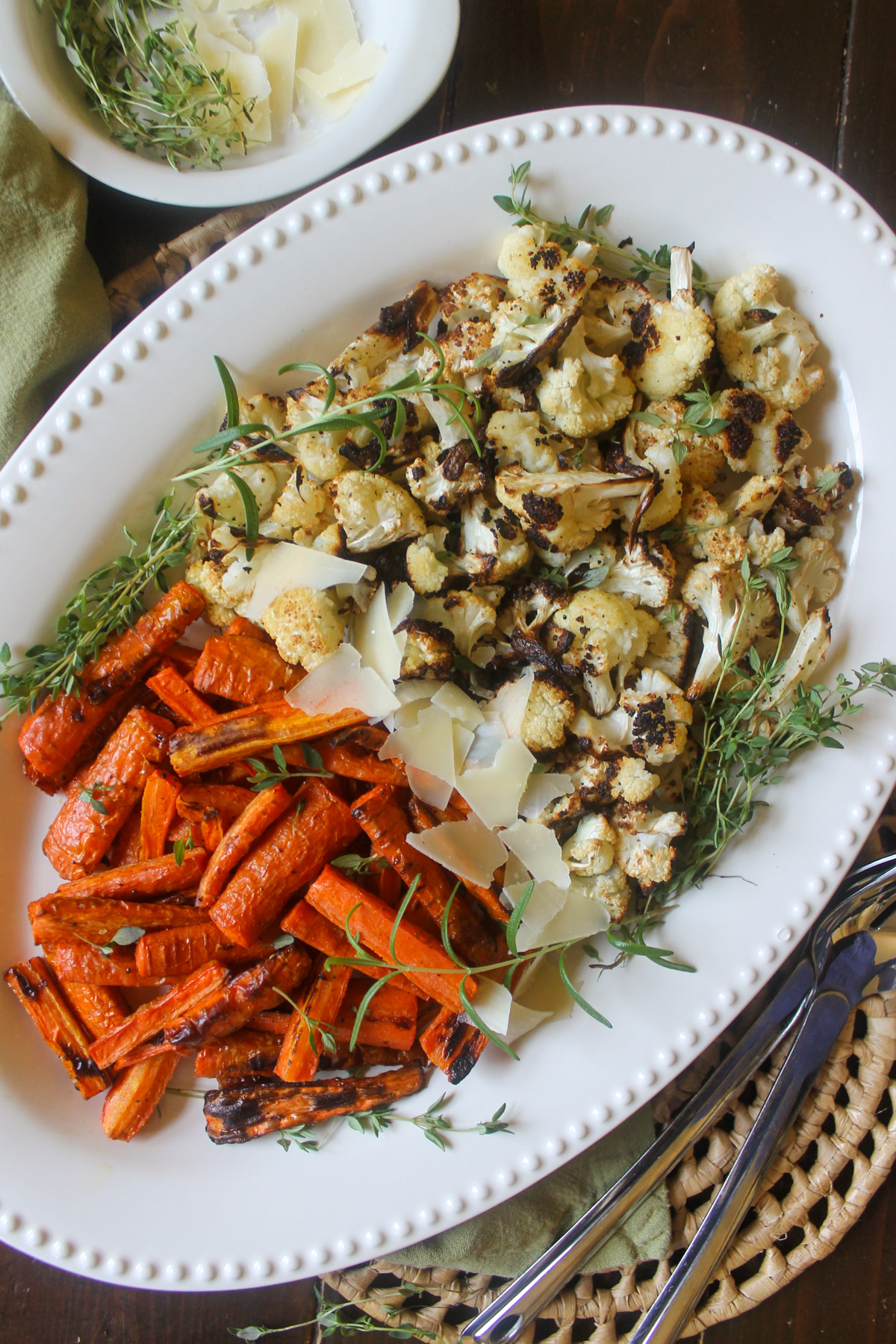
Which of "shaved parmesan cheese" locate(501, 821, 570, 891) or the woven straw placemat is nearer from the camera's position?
"shaved parmesan cheese" locate(501, 821, 570, 891)

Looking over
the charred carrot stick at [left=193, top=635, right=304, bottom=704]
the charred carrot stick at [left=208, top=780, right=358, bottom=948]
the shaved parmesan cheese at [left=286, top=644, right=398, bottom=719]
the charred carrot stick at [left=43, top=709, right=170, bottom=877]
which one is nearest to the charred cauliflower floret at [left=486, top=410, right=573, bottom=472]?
the shaved parmesan cheese at [left=286, top=644, right=398, bottom=719]

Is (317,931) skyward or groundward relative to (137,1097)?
skyward

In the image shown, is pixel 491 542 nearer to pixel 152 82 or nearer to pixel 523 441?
pixel 523 441

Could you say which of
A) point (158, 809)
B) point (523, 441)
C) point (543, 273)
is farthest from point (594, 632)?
point (158, 809)

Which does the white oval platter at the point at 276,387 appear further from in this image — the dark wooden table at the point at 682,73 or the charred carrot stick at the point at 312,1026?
the dark wooden table at the point at 682,73

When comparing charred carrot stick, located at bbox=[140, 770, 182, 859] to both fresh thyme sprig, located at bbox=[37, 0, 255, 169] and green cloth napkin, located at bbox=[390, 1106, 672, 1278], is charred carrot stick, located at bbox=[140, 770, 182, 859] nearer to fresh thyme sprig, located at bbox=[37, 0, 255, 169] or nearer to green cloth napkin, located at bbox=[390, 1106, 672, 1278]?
green cloth napkin, located at bbox=[390, 1106, 672, 1278]

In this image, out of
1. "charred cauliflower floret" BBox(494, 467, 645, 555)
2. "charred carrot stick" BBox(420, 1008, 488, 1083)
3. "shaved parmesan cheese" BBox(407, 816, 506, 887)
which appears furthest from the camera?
"charred carrot stick" BBox(420, 1008, 488, 1083)
